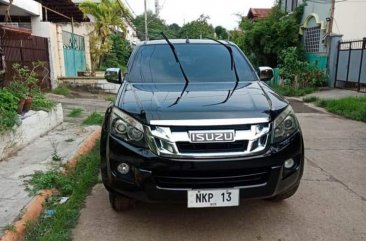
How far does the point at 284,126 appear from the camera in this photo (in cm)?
314

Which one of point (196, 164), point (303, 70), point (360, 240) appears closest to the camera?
point (196, 164)

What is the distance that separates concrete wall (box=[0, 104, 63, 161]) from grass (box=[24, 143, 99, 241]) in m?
0.97

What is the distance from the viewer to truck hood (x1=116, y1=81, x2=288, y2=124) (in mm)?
2980

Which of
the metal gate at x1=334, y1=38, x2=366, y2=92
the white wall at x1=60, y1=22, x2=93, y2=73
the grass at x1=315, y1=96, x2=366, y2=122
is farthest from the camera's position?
the white wall at x1=60, y1=22, x2=93, y2=73

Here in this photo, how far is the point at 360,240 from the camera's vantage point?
3.14 m

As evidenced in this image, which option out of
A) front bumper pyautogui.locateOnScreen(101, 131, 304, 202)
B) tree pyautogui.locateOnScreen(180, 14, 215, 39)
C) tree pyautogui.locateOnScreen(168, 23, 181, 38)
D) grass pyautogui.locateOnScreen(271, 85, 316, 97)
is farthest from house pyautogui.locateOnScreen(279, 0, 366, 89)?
tree pyautogui.locateOnScreen(180, 14, 215, 39)

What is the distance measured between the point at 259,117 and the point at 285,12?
20.5m

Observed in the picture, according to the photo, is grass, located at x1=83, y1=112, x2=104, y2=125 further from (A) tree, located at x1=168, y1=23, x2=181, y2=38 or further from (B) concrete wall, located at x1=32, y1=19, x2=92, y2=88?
(A) tree, located at x1=168, y1=23, x2=181, y2=38

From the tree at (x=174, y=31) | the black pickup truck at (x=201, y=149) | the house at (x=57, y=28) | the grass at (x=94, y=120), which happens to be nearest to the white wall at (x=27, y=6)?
the house at (x=57, y=28)

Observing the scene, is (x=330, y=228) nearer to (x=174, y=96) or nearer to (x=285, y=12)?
(x=174, y=96)

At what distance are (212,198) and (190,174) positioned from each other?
28 cm

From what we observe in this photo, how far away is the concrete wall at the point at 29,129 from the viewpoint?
5072mm

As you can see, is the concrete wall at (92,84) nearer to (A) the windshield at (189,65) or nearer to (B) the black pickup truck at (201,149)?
(A) the windshield at (189,65)

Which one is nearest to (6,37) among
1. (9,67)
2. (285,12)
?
(9,67)
